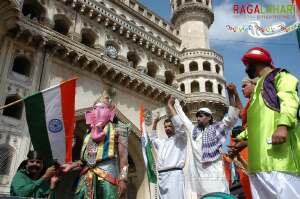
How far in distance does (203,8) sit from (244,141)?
2168 centimetres

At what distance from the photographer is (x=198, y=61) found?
71.3 ft

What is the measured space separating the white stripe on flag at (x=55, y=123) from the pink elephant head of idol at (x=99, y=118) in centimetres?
112

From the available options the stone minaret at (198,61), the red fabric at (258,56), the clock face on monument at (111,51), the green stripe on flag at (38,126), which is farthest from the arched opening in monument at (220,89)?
the red fabric at (258,56)

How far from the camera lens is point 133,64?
64.1 feet

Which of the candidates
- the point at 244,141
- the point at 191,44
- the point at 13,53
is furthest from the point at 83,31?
the point at 244,141

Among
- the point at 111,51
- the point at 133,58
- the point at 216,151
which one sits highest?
the point at 133,58

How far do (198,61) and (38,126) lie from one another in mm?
17093

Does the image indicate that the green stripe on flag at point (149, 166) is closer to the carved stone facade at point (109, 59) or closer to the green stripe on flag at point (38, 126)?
the green stripe on flag at point (38, 126)

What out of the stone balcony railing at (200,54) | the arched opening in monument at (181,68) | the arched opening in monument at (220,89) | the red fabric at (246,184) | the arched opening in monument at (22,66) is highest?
the stone balcony railing at (200,54)

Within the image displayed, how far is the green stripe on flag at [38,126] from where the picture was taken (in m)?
5.41

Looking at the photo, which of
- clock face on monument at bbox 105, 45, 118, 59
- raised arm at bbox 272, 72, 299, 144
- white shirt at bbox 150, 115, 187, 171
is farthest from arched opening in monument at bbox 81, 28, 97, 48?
raised arm at bbox 272, 72, 299, 144

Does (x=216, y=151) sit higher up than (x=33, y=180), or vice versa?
(x=216, y=151)

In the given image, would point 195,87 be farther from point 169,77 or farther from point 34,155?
point 34,155

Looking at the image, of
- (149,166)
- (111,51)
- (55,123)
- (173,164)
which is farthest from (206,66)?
(55,123)
